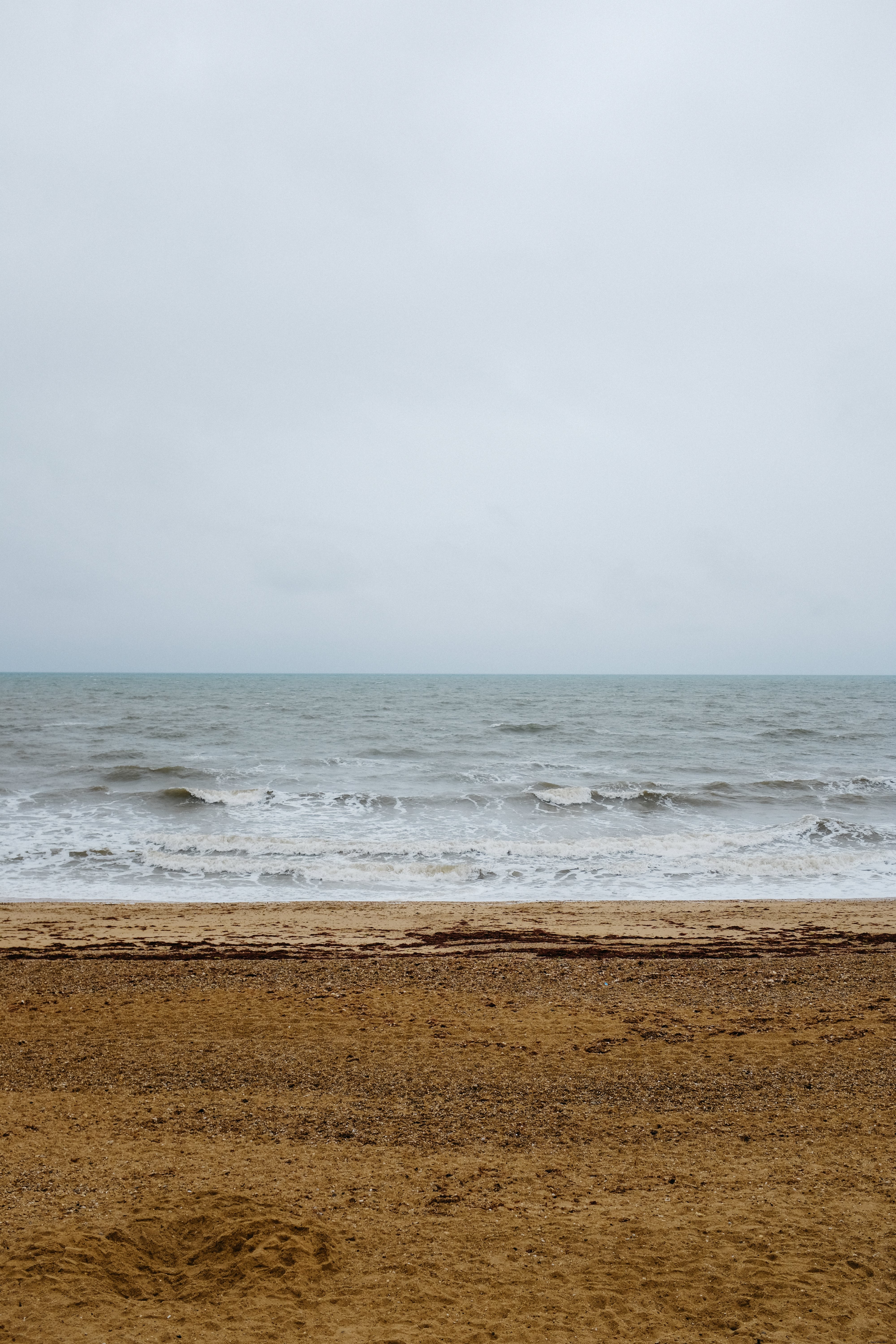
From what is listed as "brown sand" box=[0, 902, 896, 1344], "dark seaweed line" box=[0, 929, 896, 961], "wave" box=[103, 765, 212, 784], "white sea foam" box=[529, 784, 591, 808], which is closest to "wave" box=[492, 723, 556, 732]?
"white sea foam" box=[529, 784, 591, 808]

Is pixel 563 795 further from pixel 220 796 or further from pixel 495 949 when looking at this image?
pixel 495 949

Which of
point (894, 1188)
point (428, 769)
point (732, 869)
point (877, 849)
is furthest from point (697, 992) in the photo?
point (428, 769)

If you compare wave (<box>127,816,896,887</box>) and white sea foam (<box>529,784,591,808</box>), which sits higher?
white sea foam (<box>529,784,591,808</box>)

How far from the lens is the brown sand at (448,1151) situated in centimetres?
360

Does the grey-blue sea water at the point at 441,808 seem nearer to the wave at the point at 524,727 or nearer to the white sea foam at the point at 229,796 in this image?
the white sea foam at the point at 229,796

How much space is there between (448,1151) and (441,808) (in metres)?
17.7

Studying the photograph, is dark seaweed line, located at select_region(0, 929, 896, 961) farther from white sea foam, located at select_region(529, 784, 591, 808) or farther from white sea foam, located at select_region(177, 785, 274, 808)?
white sea foam, located at select_region(177, 785, 274, 808)

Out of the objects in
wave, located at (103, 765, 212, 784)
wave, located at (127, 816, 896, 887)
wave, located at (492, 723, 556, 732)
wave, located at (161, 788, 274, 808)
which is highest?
wave, located at (492, 723, 556, 732)

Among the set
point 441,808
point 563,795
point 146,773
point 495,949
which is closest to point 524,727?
point 563,795

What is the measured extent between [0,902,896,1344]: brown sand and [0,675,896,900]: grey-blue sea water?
21.1 ft

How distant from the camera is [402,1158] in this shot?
4777 millimetres

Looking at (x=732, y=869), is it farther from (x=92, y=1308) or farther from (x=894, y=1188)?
(x=92, y=1308)

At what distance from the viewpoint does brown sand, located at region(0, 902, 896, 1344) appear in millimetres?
3600

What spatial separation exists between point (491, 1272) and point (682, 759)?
30111 millimetres
